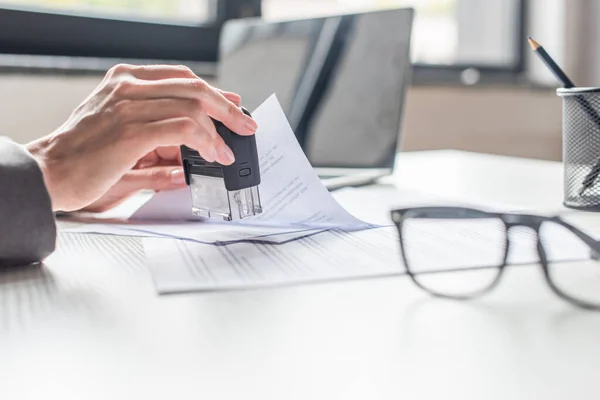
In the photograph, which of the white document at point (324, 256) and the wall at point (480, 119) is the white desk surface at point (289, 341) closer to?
the white document at point (324, 256)

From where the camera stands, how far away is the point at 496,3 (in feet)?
8.28

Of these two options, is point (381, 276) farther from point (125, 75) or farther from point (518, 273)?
point (125, 75)

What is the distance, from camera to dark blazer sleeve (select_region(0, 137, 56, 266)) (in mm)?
521

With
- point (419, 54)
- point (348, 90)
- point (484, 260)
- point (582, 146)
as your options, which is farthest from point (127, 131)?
point (419, 54)

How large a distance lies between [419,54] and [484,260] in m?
1.91

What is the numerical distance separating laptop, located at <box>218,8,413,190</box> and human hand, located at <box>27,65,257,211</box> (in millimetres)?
400

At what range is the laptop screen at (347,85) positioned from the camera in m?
1.06

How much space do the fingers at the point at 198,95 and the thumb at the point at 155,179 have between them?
0.16 m

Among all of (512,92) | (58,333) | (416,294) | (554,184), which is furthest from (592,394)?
(512,92)

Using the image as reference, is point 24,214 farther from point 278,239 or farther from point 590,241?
point 590,241

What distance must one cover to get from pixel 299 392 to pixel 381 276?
0.20 metres

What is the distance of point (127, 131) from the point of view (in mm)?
608

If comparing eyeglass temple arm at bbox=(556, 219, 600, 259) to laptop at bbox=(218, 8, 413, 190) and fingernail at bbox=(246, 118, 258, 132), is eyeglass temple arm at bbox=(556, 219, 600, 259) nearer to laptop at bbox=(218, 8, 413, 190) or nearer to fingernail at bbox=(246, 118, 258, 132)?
fingernail at bbox=(246, 118, 258, 132)

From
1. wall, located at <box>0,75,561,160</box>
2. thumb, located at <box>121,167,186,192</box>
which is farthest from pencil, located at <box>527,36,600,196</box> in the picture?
wall, located at <box>0,75,561,160</box>
